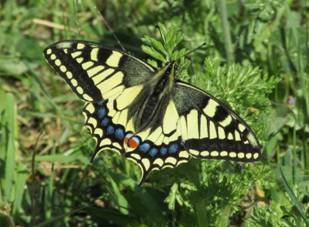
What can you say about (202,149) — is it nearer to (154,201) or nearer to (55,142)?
(154,201)

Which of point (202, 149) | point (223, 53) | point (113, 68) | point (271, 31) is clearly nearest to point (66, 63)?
point (113, 68)

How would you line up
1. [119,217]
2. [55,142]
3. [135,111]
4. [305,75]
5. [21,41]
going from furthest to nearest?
[21,41] < [55,142] < [305,75] < [119,217] < [135,111]

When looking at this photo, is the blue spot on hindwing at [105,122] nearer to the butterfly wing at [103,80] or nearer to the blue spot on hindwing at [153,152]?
the butterfly wing at [103,80]

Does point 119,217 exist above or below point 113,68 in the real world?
below

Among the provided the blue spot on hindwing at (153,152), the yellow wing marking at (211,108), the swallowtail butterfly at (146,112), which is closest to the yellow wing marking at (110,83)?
the swallowtail butterfly at (146,112)

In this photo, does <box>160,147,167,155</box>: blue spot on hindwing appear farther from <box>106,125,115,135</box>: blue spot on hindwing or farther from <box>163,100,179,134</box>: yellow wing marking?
<box>106,125,115,135</box>: blue spot on hindwing

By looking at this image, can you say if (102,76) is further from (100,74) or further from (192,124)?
(192,124)
